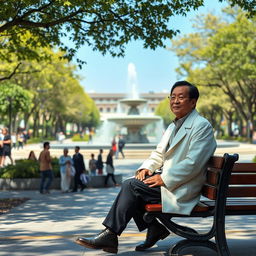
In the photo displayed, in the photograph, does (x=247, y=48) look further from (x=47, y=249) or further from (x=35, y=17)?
(x=47, y=249)

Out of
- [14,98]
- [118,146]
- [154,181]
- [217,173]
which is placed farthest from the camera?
[14,98]

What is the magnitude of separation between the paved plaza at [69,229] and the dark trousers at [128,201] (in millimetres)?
587

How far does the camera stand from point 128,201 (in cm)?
421

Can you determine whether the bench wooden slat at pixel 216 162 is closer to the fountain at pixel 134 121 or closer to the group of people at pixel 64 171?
the group of people at pixel 64 171

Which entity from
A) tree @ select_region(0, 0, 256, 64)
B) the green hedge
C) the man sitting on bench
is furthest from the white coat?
the green hedge

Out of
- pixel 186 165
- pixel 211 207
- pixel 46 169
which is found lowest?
pixel 46 169

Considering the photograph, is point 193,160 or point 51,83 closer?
point 193,160

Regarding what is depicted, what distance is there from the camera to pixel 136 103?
4025 centimetres

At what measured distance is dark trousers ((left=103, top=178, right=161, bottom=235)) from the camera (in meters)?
4.16

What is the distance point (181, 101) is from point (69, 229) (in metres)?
3.30

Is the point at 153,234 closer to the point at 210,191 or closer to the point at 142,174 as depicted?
the point at 142,174

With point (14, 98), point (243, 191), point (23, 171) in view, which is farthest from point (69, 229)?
point (14, 98)

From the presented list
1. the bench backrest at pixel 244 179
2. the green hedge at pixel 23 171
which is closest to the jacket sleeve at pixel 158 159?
the bench backrest at pixel 244 179

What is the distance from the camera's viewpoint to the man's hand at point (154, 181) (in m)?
4.23
